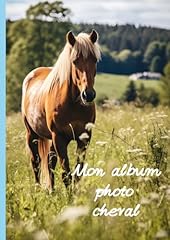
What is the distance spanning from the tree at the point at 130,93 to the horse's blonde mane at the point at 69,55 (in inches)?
8.8

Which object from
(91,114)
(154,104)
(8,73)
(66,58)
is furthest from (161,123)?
(8,73)

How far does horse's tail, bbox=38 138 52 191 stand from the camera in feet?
12.0

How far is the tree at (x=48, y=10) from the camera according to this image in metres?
3.53

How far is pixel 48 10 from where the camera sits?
3543mm

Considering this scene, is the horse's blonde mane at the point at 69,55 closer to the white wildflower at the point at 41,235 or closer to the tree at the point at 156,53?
the tree at the point at 156,53

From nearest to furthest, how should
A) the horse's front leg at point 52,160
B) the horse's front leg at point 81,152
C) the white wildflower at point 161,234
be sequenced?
1. the white wildflower at point 161,234
2. the horse's front leg at point 81,152
3. the horse's front leg at point 52,160

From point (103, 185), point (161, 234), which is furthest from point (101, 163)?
point (161, 234)

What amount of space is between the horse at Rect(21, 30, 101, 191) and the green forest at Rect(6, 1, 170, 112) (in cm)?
5

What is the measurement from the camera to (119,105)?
3621mm

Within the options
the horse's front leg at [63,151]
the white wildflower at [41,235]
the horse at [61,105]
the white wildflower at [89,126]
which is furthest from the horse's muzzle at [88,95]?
the white wildflower at [41,235]

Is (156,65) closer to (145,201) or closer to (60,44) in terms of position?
(60,44)

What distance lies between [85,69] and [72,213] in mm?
689

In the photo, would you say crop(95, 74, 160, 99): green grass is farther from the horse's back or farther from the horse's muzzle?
the horse's back

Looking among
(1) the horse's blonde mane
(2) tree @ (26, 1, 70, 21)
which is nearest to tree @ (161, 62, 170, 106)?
(1) the horse's blonde mane
